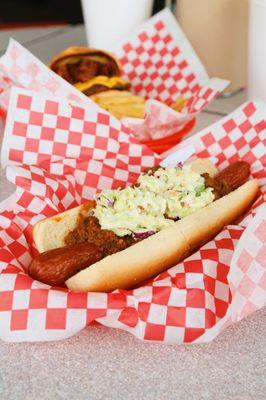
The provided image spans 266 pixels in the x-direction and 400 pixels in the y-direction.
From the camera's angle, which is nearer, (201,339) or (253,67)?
(201,339)

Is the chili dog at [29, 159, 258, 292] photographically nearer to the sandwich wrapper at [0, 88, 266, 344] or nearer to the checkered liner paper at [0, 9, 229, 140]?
the sandwich wrapper at [0, 88, 266, 344]

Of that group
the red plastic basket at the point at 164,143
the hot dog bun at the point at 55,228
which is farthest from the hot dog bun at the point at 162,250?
the red plastic basket at the point at 164,143

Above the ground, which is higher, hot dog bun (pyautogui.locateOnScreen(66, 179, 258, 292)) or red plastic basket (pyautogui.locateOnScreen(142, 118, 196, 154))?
hot dog bun (pyautogui.locateOnScreen(66, 179, 258, 292))

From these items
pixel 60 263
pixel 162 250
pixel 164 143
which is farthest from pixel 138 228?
pixel 164 143

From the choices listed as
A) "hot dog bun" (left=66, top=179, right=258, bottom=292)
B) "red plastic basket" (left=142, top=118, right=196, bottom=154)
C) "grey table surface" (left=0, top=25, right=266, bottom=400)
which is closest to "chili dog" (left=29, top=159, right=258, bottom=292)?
"hot dog bun" (left=66, top=179, right=258, bottom=292)

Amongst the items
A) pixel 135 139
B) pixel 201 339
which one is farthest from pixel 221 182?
pixel 201 339

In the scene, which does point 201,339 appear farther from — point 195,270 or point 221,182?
point 221,182
